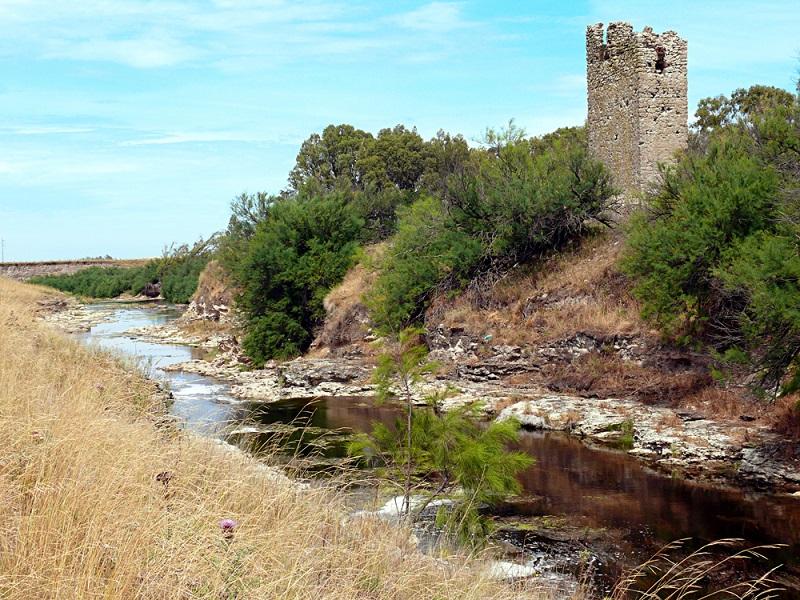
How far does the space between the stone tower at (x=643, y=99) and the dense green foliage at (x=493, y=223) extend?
153 centimetres

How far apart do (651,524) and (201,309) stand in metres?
37.1

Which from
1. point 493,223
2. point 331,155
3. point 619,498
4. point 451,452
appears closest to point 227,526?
point 451,452

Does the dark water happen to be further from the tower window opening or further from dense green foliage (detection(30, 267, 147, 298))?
dense green foliage (detection(30, 267, 147, 298))

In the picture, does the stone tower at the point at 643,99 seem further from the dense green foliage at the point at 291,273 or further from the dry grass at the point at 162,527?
the dry grass at the point at 162,527

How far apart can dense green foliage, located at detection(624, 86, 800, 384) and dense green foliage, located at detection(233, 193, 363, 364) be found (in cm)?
1479

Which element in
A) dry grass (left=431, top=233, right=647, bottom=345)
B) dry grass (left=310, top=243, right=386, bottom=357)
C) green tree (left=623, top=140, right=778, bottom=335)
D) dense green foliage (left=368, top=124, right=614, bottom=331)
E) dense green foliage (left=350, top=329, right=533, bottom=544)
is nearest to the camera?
dense green foliage (left=350, top=329, right=533, bottom=544)

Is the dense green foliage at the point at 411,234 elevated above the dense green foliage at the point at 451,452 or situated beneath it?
elevated above

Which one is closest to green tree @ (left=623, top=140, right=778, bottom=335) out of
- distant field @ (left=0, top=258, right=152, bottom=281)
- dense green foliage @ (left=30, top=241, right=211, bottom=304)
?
dense green foliage @ (left=30, top=241, right=211, bottom=304)

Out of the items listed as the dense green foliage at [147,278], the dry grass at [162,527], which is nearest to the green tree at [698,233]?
the dry grass at [162,527]

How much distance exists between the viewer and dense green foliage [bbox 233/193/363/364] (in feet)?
107

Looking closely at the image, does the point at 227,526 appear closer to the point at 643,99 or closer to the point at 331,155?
the point at 643,99

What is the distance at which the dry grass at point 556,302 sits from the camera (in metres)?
24.4

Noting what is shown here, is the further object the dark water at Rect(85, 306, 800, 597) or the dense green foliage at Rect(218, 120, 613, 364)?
the dense green foliage at Rect(218, 120, 613, 364)

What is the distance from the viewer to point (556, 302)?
2612 centimetres
